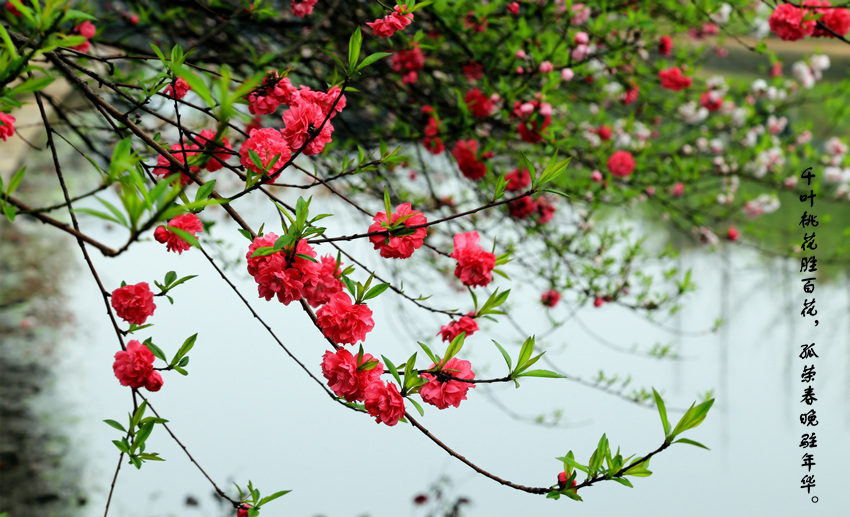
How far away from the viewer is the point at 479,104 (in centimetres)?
179

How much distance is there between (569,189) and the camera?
2234 mm

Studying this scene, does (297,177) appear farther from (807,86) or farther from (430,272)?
(807,86)

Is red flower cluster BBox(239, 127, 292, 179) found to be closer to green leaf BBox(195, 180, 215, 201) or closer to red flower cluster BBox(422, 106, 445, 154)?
green leaf BBox(195, 180, 215, 201)

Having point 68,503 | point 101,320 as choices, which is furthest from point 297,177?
point 68,503

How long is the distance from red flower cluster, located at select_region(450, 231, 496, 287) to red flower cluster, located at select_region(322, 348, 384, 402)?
0.21 m

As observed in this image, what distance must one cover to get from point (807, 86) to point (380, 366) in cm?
267

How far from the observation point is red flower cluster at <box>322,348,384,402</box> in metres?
0.85

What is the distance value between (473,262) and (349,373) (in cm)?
25

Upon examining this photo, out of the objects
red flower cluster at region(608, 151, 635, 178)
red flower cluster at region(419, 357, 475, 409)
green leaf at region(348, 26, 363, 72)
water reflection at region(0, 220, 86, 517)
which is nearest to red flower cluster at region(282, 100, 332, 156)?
green leaf at region(348, 26, 363, 72)

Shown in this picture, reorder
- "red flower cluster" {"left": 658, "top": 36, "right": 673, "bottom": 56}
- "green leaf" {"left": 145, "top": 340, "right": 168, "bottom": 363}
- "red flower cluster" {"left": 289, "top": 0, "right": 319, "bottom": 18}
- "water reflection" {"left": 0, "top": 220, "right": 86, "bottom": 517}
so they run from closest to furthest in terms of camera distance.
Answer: "green leaf" {"left": 145, "top": 340, "right": 168, "bottom": 363} < "red flower cluster" {"left": 289, "top": 0, "right": 319, "bottom": 18} < "red flower cluster" {"left": 658, "top": 36, "right": 673, "bottom": 56} < "water reflection" {"left": 0, "top": 220, "right": 86, "bottom": 517}

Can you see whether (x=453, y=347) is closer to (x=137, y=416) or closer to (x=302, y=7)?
(x=137, y=416)

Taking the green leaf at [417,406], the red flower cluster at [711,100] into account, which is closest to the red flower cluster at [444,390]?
the green leaf at [417,406]

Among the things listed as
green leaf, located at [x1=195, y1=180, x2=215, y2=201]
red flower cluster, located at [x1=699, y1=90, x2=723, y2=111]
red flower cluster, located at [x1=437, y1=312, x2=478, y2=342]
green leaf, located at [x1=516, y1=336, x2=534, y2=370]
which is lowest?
green leaf, located at [x1=516, y1=336, x2=534, y2=370]

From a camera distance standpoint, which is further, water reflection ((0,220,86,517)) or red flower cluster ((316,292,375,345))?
water reflection ((0,220,86,517))
